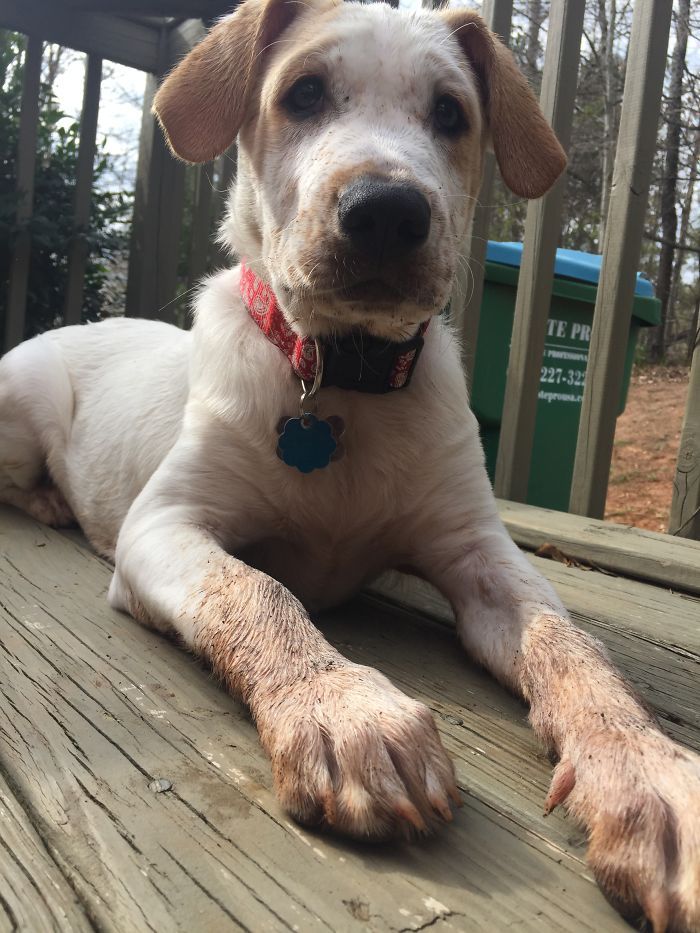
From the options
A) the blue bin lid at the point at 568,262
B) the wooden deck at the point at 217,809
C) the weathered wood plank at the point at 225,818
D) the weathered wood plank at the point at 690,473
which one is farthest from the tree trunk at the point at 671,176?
the weathered wood plank at the point at 225,818

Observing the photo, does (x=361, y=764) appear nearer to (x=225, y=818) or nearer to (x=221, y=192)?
(x=225, y=818)

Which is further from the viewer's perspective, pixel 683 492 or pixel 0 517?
pixel 683 492

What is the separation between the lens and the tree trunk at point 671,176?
41.3 ft

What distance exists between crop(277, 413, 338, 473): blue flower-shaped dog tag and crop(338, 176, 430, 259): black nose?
0.51 meters

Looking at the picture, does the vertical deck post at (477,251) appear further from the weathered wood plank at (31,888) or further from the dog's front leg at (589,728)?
the weathered wood plank at (31,888)

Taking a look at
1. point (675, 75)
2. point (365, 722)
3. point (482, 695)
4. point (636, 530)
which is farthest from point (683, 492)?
point (675, 75)

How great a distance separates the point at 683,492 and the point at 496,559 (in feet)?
5.46

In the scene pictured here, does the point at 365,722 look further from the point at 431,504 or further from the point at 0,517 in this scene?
the point at 0,517

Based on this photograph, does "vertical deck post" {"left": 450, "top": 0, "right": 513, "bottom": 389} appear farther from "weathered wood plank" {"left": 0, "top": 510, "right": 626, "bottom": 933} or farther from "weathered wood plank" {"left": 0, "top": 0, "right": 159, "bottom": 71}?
"weathered wood plank" {"left": 0, "top": 0, "right": 159, "bottom": 71}

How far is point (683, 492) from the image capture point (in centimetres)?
333

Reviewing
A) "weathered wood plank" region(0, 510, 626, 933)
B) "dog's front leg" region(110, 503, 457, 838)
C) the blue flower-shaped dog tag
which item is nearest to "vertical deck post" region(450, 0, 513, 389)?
the blue flower-shaped dog tag

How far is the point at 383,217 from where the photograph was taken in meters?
1.57

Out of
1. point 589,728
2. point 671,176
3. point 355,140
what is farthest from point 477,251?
point 671,176

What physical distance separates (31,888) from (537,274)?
3058 mm
